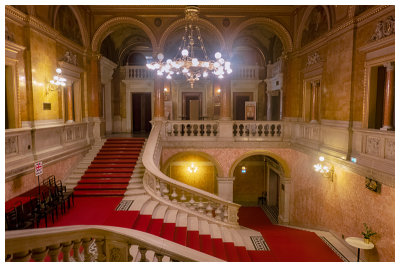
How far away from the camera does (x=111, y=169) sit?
9.58 metres

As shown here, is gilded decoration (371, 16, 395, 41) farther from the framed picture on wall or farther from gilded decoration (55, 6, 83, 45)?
gilded decoration (55, 6, 83, 45)

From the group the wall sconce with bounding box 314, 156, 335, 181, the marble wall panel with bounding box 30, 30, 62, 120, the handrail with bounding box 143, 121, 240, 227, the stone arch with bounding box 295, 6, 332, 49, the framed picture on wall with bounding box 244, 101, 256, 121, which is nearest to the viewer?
the handrail with bounding box 143, 121, 240, 227

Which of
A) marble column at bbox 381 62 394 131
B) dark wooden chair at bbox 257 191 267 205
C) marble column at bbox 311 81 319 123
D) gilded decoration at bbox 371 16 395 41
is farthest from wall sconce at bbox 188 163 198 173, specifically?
gilded decoration at bbox 371 16 395 41

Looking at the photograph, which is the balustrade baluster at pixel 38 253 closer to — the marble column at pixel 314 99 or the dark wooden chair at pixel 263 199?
the marble column at pixel 314 99

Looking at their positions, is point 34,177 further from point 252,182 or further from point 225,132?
point 252,182

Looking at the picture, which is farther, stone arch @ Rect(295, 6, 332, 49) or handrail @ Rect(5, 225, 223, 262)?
stone arch @ Rect(295, 6, 332, 49)

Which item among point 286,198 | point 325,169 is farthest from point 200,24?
point 286,198

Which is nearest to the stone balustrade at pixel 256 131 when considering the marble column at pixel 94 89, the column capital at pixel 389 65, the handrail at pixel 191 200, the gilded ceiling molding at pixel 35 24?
the handrail at pixel 191 200

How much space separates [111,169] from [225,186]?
4.97 metres

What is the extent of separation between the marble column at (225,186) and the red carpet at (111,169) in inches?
149

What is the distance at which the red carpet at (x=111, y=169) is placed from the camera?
8422 mm

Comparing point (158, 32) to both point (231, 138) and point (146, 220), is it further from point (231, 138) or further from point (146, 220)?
point (146, 220)

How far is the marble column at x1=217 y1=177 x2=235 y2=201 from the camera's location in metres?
11.9

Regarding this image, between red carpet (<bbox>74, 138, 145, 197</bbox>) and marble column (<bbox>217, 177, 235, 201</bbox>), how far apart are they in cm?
379
